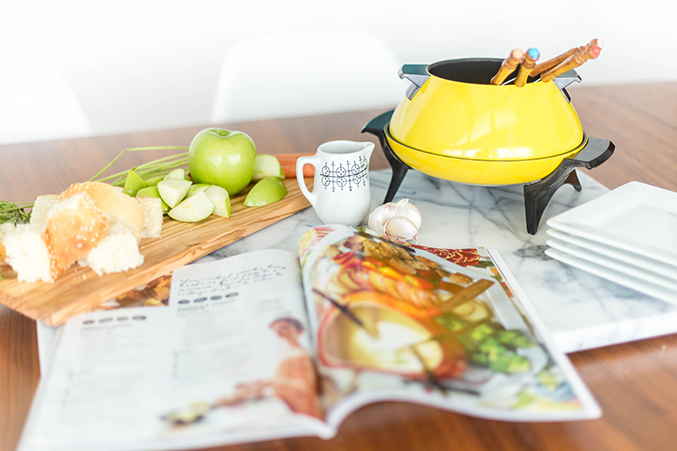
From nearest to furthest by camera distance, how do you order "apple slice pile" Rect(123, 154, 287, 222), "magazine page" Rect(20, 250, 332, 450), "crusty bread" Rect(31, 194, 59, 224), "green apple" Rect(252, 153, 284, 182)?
"magazine page" Rect(20, 250, 332, 450) < "crusty bread" Rect(31, 194, 59, 224) < "apple slice pile" Rect(123, 154, 287, 222) < "green apple" Rect(252, 153, 284, 182)

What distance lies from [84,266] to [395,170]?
488 millimetres

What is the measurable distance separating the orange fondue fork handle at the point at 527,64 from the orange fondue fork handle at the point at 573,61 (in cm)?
4

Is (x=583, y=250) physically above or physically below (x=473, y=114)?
below

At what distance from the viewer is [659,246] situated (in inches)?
23.9

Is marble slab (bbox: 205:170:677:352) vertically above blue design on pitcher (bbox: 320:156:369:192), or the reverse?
blue design on pitcher (bbox: 320:156:369:192)

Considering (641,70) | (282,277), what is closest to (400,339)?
(282,277)

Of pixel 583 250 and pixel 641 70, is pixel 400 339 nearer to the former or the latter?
pixel 583 250

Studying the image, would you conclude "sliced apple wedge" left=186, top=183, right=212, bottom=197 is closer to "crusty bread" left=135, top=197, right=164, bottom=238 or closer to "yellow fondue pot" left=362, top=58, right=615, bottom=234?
"crusty bread" left=135, top=197, right=164, bottom=238

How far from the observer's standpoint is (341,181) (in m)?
0.76

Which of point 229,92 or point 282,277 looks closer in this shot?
point 282,277

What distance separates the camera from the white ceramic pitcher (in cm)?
76

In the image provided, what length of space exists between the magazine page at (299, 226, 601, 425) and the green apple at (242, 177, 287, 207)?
0.21 meters

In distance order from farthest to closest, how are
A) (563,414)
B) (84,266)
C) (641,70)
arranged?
(641,70) < (84,266) < (563,414)

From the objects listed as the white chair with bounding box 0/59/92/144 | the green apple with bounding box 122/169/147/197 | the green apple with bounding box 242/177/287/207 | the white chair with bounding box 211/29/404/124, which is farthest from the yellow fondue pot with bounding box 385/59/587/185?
the white chair with bounding box 0/59/92/144
